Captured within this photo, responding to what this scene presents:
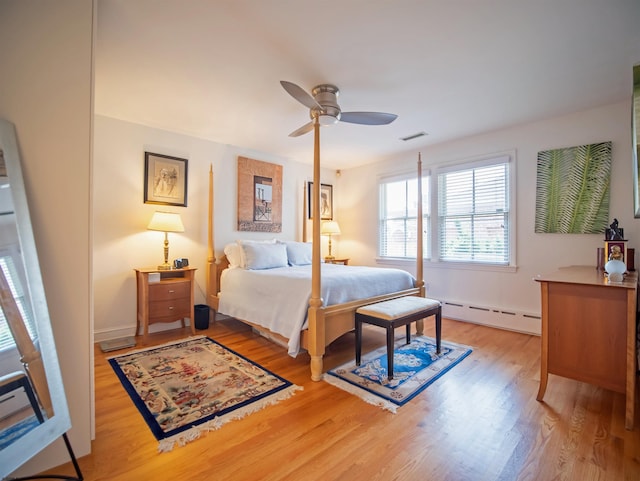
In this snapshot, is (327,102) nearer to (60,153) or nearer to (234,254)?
(60,153)

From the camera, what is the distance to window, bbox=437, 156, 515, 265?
384cm

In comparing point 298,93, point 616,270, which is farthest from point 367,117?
point 616,270

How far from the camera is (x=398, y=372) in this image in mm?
2500

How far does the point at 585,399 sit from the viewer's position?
6.87ft

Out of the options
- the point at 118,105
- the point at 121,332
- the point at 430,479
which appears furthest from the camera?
the point at 121,332

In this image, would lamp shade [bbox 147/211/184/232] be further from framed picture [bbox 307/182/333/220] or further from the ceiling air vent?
the ceiling air vent

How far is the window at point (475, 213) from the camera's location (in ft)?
12.6

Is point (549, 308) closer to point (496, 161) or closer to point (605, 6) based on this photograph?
point (605, 6)

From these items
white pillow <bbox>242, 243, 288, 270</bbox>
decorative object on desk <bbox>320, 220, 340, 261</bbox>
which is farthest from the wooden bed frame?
decorative object on desk <bbox>320, 220, 340, 261</bbox>

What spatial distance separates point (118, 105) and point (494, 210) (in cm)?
452

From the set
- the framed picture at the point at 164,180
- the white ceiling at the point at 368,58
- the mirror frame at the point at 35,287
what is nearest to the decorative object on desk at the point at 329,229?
the white ceiling at the point at 368,58


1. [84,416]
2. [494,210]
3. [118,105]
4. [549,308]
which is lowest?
[84,416]

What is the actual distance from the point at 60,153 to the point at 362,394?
2.31 meters

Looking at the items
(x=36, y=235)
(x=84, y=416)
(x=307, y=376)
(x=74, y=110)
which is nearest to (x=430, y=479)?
(x=307, y=376)
